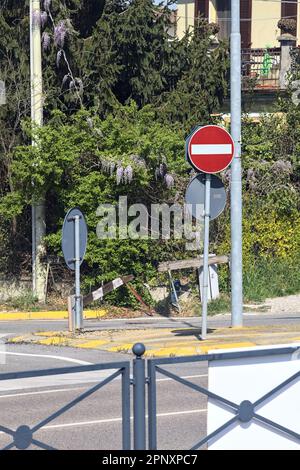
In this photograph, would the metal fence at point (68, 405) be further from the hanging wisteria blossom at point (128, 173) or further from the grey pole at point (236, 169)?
the hanging wisteria blossom at point (128, 173)

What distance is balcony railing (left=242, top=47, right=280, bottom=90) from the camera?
94.8 ft

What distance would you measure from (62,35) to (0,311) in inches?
256

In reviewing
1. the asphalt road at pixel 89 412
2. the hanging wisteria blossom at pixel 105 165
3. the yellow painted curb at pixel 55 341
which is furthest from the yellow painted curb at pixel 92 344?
the hanging wisteria blossom at pixel 105 165

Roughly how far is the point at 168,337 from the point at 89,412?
19.4ft

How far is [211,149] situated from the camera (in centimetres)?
1328

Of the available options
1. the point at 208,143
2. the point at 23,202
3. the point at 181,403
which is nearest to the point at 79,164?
the point at 23,202

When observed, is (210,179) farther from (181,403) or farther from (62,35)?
(62,35)

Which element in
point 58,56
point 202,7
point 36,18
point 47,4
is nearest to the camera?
point 36,18

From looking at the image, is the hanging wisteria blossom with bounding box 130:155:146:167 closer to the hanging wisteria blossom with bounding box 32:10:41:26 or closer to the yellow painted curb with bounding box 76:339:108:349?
the hanging wisteria blossom with bounding box 32:10:41:26

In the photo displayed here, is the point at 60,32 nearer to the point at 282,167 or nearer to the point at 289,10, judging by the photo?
the point at 282,167

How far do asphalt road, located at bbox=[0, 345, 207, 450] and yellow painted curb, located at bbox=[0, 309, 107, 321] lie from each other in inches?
392

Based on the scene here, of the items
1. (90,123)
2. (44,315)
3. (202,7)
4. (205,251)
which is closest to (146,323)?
(44,315)

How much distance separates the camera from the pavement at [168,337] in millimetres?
12766

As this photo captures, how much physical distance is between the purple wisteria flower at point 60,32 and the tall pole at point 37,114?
0.54 meters
